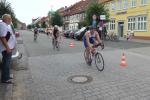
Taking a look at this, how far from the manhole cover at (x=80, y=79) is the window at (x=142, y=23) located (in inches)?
1025

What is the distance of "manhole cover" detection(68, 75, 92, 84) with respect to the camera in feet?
23.6

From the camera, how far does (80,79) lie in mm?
7445

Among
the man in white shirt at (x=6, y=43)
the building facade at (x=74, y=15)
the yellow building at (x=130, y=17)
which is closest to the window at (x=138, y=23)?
the yellow building at (x=130, y=17)

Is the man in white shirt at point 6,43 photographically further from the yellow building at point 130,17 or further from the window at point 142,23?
the window at point 142,23

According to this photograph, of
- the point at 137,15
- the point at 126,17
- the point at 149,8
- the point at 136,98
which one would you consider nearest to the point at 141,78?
the point at 136,98

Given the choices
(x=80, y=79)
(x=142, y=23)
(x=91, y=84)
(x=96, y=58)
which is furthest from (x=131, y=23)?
(x=91, y=84)

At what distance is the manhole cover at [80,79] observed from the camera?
720 centimetres

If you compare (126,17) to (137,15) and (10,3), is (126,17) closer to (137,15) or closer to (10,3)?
(137,15)

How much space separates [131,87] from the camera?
6.39m

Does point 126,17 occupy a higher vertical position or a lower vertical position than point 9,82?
higher

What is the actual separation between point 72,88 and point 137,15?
29029 mm

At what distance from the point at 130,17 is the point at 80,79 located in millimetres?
29674

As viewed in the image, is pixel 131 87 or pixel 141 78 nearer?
pixel 131 87

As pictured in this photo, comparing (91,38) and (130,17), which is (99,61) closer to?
(91,38)
